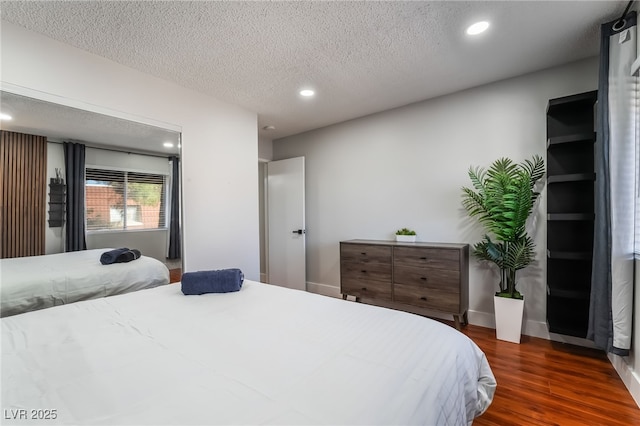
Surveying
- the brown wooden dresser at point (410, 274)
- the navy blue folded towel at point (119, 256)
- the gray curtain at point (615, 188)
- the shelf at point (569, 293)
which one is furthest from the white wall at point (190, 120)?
the gray curtain at point (615, 188)

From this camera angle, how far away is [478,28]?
1970 mm

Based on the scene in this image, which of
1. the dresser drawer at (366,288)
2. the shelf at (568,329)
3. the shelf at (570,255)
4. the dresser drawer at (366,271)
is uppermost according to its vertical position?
the shelf at (570,255)

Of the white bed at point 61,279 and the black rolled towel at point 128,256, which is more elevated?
the black rolled towel at point 128,256

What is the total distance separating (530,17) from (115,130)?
3.16 m

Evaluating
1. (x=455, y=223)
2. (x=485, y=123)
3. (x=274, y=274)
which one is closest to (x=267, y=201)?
(x=274, y=274)

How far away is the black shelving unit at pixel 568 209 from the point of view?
7.95 feet

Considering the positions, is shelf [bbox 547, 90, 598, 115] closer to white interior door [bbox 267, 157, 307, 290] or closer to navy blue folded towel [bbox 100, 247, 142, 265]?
white interior door [bbox 267, 157, 307, 290]

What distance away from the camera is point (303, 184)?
4176mm

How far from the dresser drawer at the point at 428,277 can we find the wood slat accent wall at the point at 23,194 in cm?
302

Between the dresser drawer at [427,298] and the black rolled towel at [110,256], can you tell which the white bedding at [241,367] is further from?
the dresser drawer at [427,298]

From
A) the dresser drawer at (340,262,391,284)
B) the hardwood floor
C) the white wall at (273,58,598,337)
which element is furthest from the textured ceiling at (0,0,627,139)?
the hardwood floor

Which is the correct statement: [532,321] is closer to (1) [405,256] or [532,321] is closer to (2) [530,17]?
(1) [405,256]

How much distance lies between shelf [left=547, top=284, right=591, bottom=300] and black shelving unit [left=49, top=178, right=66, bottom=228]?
3.92 metres

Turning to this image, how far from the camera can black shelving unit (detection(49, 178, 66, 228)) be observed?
2.03 meters
